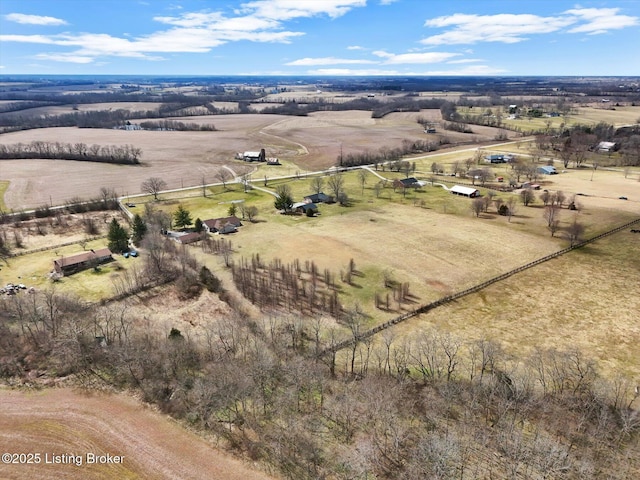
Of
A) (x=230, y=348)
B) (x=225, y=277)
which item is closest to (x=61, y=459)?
(x=230, y=348)

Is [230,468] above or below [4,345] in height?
below

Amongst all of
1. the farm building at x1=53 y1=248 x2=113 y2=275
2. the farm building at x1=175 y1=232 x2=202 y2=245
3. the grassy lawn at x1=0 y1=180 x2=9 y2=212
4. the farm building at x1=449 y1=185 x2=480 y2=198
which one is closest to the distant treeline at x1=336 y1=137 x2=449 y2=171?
the farm building at x1=449 y1=185 x2=480 y2=198

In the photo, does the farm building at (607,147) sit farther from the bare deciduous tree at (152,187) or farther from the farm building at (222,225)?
the bare deciduous tree at (152,187)

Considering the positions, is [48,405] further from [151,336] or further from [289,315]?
[289,315]

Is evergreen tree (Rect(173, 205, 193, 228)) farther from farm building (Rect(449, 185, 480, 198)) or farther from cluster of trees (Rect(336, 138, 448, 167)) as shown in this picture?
cluster of trees (Rect(336, 138, 448, 167))

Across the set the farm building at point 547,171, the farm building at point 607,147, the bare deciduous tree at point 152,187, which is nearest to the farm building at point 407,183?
the farm building at point 547,171

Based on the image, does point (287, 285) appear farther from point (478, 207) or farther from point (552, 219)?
point (552, 219)
